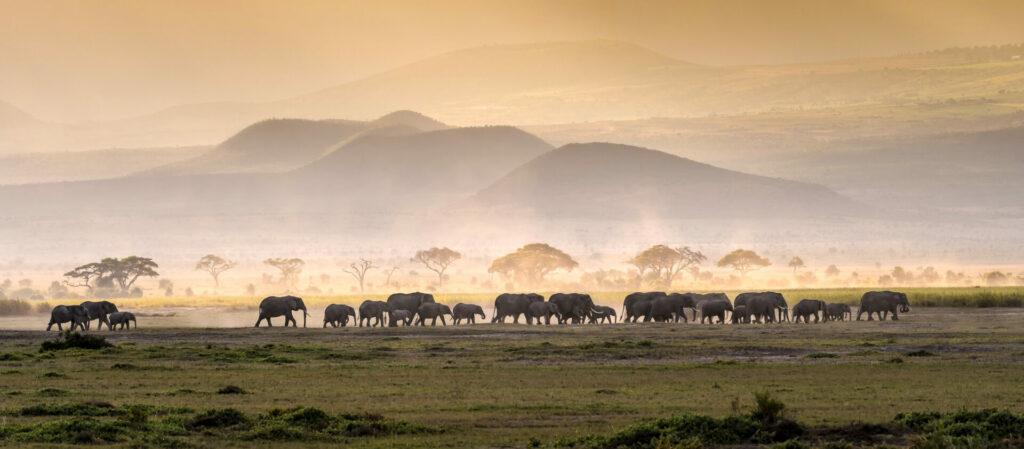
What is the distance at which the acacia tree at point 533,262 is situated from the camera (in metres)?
143

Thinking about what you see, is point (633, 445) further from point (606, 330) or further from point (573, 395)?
point (606, 330)

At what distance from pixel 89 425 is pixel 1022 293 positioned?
66.8 m

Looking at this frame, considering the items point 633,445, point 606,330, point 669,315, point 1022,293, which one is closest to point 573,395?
point 633,445

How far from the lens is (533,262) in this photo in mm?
143375

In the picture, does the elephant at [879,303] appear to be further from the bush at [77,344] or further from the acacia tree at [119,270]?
the acacia tree at [119,270]

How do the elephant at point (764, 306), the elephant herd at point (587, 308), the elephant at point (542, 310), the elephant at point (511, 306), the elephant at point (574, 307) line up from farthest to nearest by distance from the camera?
the elephant at point (511, 306), the elephant at point (574, 307), the elephant at point (542, 310), the elephant at point (764, 306), the elephant herd at point (587, 308)

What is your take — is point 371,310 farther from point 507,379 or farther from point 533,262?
point 533,262

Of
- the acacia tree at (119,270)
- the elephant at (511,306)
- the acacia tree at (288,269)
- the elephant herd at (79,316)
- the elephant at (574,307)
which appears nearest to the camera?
the elephant herd at (79,316)

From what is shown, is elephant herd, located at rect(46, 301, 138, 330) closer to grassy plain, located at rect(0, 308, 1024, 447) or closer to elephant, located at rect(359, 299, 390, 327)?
grassy plain, located at rect(0, 308, 1024, 447)

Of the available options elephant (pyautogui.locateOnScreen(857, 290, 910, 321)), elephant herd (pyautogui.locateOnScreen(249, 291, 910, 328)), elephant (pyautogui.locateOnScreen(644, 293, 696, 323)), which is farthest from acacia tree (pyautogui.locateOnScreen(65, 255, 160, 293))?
elephant (pyautogui.locateOnScreen(857, 290, 910, 321))

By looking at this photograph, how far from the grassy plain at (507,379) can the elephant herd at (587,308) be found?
11.4 meters

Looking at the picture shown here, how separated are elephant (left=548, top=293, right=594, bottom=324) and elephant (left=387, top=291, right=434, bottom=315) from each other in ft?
21.2

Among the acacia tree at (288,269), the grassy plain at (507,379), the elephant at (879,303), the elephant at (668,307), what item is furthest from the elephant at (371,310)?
the acacia tree at (288,269)

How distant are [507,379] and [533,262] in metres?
110
